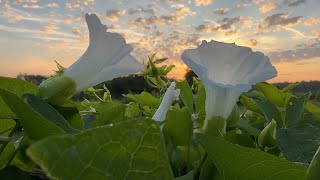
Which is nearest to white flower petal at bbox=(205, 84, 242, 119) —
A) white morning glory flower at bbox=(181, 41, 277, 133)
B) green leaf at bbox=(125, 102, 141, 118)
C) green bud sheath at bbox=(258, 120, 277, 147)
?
white morning glory flower at bbox=(181, 41, 277, 133)

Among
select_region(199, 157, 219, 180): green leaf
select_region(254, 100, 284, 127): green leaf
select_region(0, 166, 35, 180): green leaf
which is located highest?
select_region(0, 166, 35, 180): green leaf

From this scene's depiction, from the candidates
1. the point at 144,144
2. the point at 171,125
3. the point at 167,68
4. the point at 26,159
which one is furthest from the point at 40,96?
the point at 167,68

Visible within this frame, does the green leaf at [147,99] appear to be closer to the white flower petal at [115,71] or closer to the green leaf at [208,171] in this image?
the white flower petal at [115,71]

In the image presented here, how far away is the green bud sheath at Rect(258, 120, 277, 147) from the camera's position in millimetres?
703

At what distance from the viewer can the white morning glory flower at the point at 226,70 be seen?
1.98 ft

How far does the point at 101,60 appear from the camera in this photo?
71 cm

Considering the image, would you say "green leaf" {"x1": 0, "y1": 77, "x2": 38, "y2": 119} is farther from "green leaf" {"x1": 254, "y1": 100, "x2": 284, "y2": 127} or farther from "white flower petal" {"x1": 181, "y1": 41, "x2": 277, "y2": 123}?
"green leaf" {"x1": 254, "y1": 100, "x2": 284, "y2": 127}

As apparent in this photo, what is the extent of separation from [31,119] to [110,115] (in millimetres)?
227

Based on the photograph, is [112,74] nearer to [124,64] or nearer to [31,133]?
[124,64]

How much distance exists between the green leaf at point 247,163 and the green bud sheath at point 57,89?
Result: 0.25 metres

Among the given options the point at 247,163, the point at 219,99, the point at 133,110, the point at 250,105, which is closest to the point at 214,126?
the point at 219,99

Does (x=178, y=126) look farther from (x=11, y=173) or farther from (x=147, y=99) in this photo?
(x=147, y=99)

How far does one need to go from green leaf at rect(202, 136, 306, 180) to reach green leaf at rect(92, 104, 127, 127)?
0.25 m

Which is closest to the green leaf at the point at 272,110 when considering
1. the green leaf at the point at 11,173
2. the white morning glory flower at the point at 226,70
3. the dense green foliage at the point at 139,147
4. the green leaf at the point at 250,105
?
the dense green foliage at the point at 139,147
